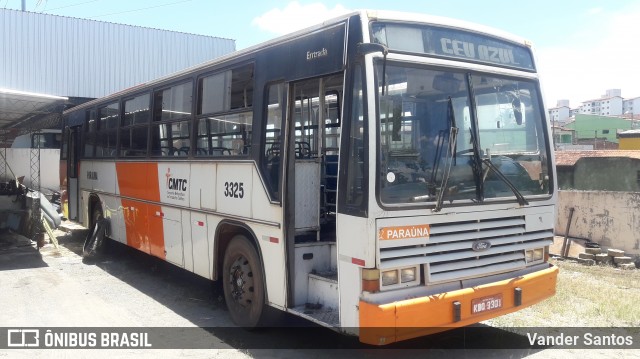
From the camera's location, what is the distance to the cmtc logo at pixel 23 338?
229 inches

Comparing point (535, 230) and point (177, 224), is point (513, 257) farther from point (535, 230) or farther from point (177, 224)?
point (177, 224)

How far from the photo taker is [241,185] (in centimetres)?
606

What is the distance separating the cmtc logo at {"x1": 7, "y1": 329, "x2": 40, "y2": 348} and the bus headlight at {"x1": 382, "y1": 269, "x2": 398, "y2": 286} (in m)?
3.95

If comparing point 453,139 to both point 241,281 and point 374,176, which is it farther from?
point 241,281

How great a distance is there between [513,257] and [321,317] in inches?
76.4

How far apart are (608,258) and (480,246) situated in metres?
7.06

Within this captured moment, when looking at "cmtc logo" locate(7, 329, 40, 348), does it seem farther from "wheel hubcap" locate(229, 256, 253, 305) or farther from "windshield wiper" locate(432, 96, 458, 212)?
"windshield wiper" locate(432, 96, 458, 212)

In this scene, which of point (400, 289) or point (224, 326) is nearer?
point (400, 289)

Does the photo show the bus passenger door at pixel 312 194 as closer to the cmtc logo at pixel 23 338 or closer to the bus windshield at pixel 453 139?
the bus windshield at pixel 453 139

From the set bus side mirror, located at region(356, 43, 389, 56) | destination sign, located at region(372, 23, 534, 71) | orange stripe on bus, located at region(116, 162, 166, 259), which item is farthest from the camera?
orange stripe on bus, located at region(116, 162, 166, 259)

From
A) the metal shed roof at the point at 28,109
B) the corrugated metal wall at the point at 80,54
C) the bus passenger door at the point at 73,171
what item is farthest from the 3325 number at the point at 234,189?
the corrugated metal wall at the point at 80,54

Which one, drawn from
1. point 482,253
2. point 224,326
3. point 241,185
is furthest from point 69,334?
point 482,253

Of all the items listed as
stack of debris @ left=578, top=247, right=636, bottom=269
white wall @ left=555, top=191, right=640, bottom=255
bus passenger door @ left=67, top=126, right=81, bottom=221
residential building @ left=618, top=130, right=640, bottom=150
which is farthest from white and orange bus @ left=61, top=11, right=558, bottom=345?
residential building @ left=618, top=130, right=640, bottom=150

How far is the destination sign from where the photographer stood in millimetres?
4654
